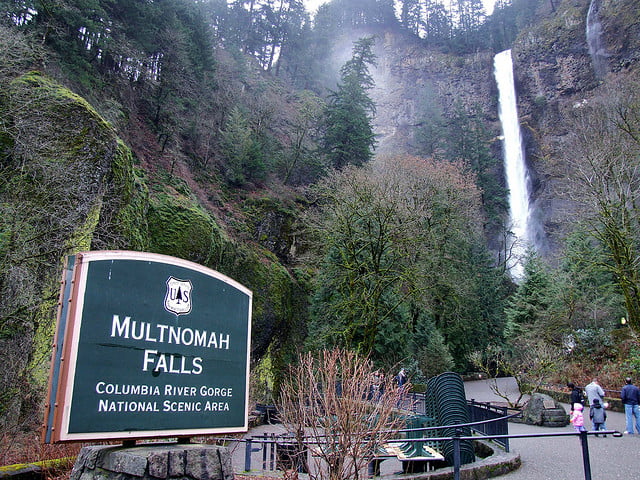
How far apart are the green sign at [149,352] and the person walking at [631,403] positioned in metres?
10.5

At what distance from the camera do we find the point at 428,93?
60719 mm

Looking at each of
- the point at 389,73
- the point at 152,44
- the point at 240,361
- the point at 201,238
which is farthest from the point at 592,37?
the point at 240,361

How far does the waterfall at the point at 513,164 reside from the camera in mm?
43000

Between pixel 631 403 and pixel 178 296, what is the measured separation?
11745mm

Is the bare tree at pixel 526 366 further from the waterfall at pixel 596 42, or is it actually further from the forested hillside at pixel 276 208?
the waterfall at pixel 596 42

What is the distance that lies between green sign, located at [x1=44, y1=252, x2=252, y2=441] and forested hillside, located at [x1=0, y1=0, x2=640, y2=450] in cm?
671

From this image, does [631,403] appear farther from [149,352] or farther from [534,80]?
[534,80]

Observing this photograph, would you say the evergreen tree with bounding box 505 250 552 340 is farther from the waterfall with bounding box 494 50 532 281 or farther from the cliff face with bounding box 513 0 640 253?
the cliff face with bounding box 513 0 640 253

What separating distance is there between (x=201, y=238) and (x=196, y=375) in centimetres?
1475

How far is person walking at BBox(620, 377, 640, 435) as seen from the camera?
11.0 m

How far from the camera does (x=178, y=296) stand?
177 inches

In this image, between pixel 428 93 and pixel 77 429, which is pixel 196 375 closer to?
pixel 77 429

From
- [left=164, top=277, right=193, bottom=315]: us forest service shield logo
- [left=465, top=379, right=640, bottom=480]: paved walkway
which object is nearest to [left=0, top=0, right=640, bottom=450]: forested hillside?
[left=465, top=379, right=640, bottom=480]: paved walkway

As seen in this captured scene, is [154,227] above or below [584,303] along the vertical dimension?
above
